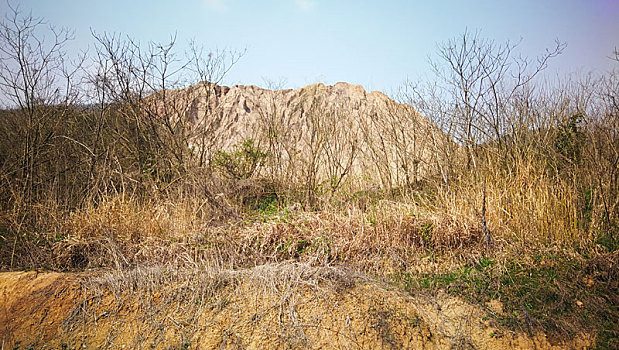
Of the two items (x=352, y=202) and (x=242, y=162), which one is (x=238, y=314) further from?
(x=242, y=162)

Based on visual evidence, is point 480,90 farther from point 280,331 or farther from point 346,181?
point 280,331

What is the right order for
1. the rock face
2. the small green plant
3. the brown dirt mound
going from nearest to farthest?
1. the brown dirt mound
2. the rock face
3. the small green plant

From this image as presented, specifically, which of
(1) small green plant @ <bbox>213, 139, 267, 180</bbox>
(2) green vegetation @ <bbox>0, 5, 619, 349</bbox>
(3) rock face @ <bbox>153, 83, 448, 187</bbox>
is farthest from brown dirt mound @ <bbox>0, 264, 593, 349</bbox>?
(1) small green plant @ <bbox>213, 139, 267, 180</bbox>

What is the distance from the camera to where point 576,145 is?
539 centimetres

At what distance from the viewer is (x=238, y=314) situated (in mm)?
3402

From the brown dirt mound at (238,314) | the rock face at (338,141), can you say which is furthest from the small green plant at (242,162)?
the brown dirt mound at (238,314)

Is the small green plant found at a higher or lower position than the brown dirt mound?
higher

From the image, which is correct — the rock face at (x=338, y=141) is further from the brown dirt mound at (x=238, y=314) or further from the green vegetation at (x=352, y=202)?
the brown dirt mound at (x=238, y=314)

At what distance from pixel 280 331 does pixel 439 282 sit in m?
1.75

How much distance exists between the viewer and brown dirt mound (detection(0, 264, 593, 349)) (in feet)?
10.5

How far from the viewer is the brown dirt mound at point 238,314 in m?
3.19

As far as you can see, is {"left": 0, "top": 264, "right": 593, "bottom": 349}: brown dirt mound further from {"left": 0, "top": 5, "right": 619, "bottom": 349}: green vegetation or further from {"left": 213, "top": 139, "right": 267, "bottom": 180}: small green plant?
{"left": 213, "top": 139, "right": 267, "bottom": 180}: small green plant

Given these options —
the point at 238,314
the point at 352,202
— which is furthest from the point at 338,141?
the point at 238,314

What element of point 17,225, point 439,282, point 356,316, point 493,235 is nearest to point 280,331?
point 356,316
